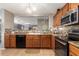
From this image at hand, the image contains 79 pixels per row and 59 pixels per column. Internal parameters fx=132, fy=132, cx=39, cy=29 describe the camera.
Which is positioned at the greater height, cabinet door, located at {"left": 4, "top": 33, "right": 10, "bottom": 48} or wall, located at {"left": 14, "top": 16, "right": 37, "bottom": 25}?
wall, located at {"left": 14, "top": 16, "right": 37, "bottom": 25}

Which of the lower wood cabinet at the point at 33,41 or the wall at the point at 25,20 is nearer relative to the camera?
the lower wood cabinet at the point at 33,41

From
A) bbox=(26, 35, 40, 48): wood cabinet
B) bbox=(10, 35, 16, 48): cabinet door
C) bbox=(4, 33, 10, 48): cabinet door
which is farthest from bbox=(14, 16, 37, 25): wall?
bbox=(4, 33, 10, 48): cabinet door

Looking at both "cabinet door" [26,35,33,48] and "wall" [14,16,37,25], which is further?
"wall" [14,16,37,25]

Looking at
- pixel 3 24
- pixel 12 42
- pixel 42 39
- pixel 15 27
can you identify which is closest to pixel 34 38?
pixel 42 39

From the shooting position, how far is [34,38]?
23.9ft

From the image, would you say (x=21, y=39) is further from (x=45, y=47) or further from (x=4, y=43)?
(x=45, y=47)

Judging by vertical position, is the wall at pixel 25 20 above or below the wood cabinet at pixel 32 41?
→ above

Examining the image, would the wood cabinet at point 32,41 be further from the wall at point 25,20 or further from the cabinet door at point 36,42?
the wall at point 25,20

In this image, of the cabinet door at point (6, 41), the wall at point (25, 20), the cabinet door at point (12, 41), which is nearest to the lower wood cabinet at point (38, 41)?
Result: the cabinet door at point (12, 41)

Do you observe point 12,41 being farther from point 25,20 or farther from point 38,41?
point 25,20

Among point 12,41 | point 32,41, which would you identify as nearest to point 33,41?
point 32,41

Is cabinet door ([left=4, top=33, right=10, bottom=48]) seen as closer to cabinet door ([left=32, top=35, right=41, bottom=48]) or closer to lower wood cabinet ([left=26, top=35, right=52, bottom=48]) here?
lower wood cabinet ([left=26, top=35, right=52, bottom=48])

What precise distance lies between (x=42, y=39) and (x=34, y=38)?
445 millimetres

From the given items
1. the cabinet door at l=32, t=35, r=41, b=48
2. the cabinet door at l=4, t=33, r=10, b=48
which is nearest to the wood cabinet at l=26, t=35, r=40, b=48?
the cabinet door at l=32, t=35, r=41, b=48
